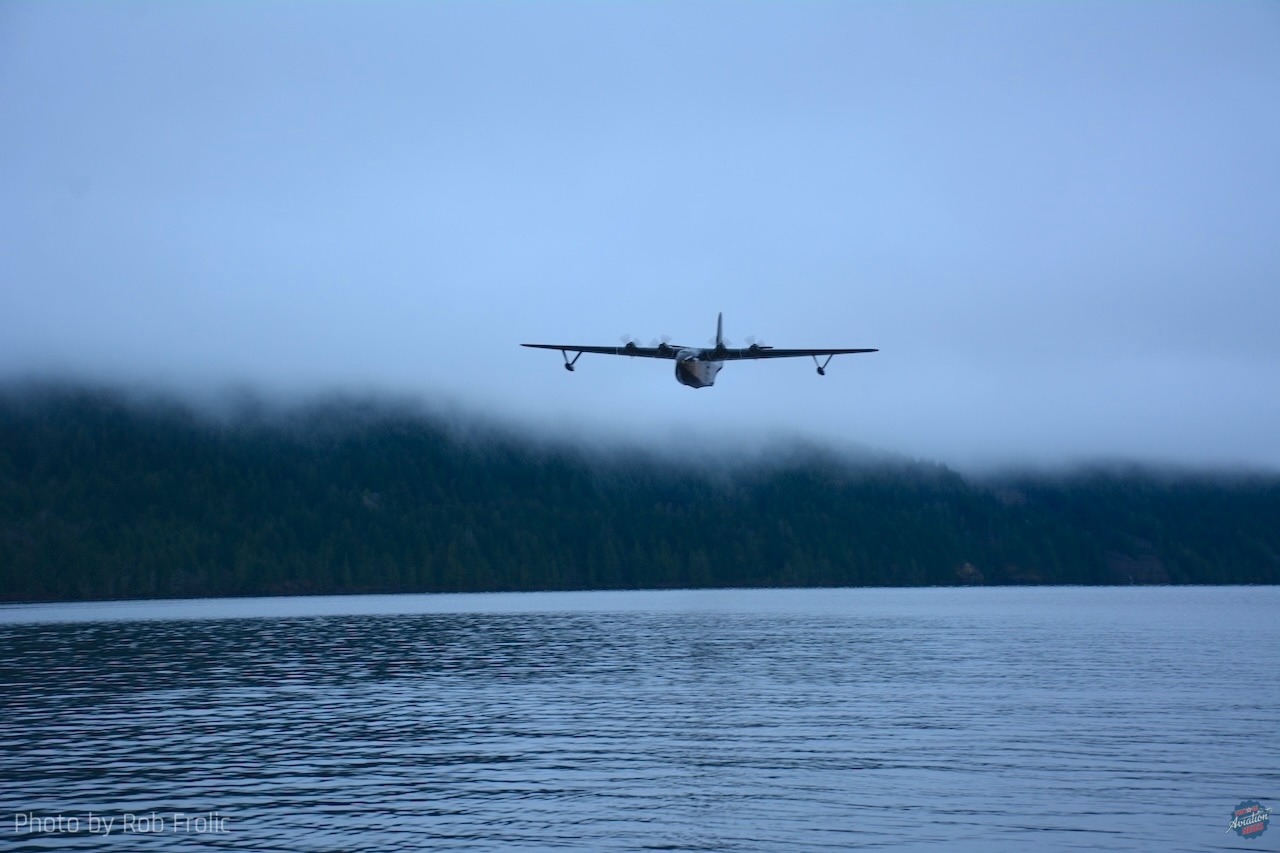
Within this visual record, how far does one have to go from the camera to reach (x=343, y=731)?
6175 centimetres

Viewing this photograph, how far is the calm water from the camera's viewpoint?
3962 cm

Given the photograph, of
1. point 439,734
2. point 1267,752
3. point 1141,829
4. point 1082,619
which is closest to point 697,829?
point 1141,829

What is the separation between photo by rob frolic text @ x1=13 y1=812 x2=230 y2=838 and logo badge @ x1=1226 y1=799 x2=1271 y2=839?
33.7m

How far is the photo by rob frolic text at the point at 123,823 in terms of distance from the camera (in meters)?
39.5

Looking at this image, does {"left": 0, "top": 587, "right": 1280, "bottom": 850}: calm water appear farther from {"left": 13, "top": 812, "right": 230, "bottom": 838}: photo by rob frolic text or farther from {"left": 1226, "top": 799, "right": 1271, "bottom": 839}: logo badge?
{"left": 1226, "top": 799, "right": 1271, "bottom": 839}: logo badge

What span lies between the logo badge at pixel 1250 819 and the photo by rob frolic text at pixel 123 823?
110ft

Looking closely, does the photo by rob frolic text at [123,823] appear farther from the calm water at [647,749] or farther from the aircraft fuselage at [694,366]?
the aircraft fuselage at [694,366]

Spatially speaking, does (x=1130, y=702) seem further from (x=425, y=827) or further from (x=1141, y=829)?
(x=425, y=827)

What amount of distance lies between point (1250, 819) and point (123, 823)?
126ft

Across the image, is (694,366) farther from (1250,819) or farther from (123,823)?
(123,823)

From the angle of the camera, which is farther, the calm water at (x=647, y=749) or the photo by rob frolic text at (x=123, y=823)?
the calm water at (x=647, y=749)

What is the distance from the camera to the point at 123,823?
40562 mm

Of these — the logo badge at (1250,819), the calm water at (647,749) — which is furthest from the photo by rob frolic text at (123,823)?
the logo badge at (1250,819)

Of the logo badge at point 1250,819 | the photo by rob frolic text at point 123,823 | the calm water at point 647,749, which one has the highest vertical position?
the photo by rob frolic text at point 123,823
